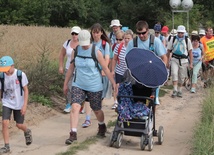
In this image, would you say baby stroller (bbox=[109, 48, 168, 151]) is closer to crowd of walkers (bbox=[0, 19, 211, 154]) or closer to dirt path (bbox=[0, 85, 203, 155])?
dirt path (bbox=[0, 85, 203, 155])

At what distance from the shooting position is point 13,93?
719cm

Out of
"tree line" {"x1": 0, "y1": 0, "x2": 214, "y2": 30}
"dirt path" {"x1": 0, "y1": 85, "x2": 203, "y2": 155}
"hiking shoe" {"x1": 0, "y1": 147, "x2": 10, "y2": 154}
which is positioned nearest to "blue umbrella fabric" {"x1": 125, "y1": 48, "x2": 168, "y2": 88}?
"dirt path" {"x1": 0, "y1": 85, "x2": 203, "y2": 155}

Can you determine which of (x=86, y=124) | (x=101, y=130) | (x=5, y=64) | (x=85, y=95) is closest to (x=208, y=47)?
(x=86, y=124)

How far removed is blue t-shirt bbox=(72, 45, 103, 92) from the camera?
7426 millimetres

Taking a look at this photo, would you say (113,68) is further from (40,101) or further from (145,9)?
(145,9)

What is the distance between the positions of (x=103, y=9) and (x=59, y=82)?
147 ft

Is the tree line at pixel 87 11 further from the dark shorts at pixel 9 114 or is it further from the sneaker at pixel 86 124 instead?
the dark shorts at pixel 9 114

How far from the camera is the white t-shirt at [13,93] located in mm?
7117

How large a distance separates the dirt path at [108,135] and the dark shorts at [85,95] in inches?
23.8

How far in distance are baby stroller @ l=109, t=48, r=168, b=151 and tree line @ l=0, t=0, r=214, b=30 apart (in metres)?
33.8

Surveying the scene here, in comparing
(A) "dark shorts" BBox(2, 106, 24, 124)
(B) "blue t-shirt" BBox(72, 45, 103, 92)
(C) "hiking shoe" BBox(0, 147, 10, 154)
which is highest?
(B) "blue t-shirt" BBox(72, 45, 103, 92)

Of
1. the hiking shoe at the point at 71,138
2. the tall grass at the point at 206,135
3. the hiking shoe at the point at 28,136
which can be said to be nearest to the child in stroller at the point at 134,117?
the hiking shoe at the point at 71,138

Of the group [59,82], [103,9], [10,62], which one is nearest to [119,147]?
[10,62]

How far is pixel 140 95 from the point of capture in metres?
7.52
